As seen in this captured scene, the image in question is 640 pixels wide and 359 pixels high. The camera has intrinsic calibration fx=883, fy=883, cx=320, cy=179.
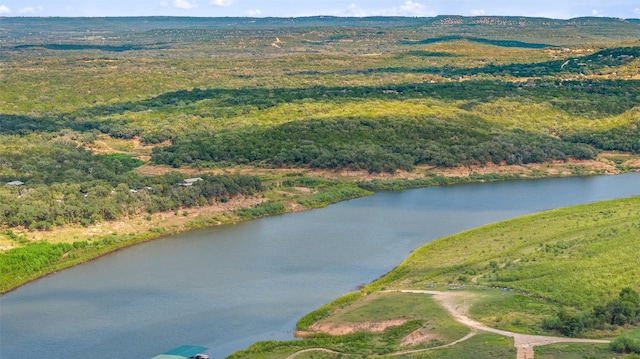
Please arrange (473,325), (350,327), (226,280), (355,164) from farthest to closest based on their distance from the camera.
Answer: (355,164)
(226,280)
(350,327)
(473,325)

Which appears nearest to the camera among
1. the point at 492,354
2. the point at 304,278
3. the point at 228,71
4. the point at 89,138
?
the point at 492,354

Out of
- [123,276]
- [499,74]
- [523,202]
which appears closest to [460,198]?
[523,202]

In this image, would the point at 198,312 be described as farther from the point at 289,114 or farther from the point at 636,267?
the point at 289,114

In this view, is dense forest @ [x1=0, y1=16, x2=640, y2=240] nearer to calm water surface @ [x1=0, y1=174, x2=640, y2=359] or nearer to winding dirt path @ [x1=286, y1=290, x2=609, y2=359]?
calm water surface @ [x1=0, y1=174, x2=640, y2=359]

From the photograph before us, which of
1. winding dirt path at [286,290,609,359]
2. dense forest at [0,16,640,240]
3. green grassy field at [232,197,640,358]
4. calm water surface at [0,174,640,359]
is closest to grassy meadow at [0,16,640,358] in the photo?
green grassy field at [232,197,640,358]

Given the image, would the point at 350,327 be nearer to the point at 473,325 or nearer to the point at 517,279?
the point at 473,325

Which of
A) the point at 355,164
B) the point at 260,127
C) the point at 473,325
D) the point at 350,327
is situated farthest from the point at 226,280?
the point at 260,127
